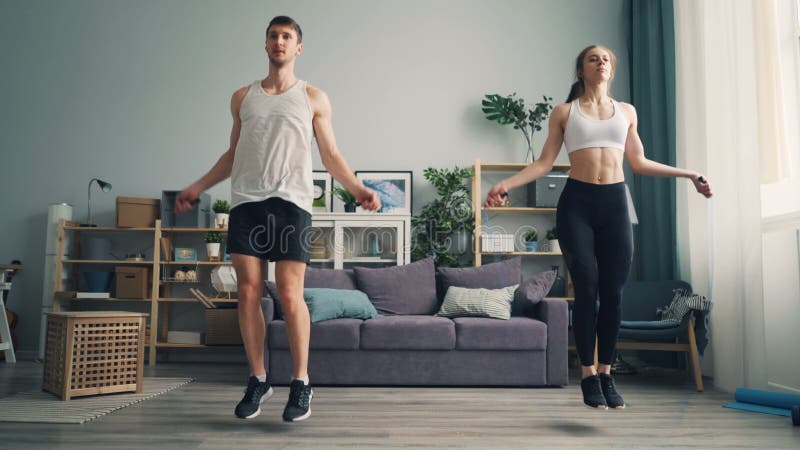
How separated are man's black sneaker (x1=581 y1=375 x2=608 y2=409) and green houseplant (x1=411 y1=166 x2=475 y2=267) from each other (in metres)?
2.39

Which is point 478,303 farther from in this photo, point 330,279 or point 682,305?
point 682,305

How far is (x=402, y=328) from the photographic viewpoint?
3.36 meters

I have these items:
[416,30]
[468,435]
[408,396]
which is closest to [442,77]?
[416,30]

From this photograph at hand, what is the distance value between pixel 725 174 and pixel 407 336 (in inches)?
82.2

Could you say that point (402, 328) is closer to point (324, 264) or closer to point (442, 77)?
point (324, 264)

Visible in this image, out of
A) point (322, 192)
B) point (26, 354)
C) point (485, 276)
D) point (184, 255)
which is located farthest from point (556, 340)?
point (26, 354)

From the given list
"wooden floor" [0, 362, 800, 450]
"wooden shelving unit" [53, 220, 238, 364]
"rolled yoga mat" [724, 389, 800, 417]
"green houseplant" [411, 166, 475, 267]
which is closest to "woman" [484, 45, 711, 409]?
"wooden floor" [0, 362, 800, 450]

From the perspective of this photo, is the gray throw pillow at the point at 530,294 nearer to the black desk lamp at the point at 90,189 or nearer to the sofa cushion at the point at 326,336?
the sofa cushion at the point at 326,336

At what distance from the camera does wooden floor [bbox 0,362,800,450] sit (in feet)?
6.59

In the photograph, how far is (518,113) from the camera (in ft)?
15.5

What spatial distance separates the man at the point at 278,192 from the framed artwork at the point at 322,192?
2.47 metres

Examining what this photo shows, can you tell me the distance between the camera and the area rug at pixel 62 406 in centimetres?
236

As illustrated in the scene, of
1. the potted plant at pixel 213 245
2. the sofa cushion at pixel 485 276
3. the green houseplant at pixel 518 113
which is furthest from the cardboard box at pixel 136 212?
the green houseplant at pixel 518 113

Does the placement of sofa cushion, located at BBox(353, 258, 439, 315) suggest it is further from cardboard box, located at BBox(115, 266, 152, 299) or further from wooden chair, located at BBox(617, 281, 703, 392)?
cardboard box, located at BBox(115, 266, 152, 299)
